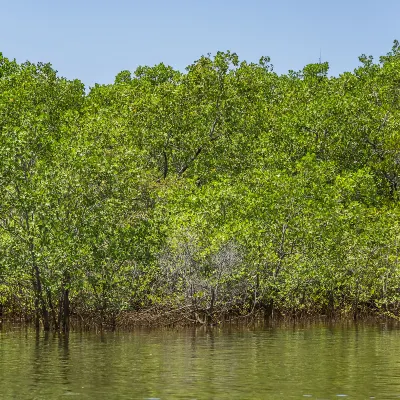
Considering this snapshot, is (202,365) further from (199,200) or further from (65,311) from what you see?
(199,200)

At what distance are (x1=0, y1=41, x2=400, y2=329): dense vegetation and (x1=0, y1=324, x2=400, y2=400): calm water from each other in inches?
135

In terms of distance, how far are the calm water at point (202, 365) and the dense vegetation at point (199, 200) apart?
3428mm

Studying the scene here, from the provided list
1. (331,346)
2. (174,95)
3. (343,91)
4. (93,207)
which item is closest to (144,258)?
(93,207)

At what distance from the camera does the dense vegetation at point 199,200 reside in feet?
124

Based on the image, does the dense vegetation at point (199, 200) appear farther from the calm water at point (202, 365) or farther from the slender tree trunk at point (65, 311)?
the calm water at point (202, 365)

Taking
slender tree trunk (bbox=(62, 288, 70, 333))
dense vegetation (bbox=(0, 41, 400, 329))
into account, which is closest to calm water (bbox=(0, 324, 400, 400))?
slender tree trunk (bbox=(62, 288, 70, 333))

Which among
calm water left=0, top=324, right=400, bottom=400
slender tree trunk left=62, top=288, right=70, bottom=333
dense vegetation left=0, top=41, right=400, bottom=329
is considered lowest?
calm water left=0, top=324, right=400, bottom=400

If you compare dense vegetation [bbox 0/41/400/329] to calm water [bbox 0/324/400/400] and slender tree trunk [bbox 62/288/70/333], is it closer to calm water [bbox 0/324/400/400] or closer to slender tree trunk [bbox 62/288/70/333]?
slender tree trunk [bbox 62/288/70/333]

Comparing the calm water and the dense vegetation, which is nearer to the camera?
the calm water

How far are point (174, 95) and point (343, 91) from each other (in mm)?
19204

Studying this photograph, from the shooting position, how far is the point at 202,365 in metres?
25.6

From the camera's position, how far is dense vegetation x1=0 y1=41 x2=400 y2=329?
124 feet

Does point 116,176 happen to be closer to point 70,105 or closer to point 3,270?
point 3,270

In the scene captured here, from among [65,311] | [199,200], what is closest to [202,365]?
[65,311]
